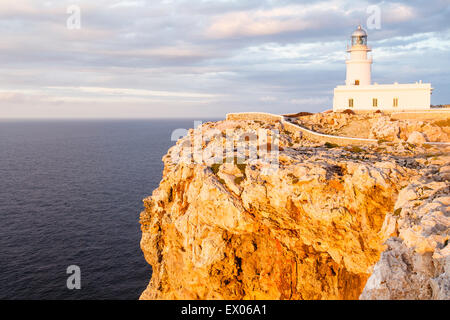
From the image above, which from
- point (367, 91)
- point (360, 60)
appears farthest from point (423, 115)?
point (360, 60)

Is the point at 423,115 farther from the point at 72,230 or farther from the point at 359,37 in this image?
the point at 72,230

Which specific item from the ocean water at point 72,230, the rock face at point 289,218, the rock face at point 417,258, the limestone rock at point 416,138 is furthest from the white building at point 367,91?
the ocean water at point 72,230

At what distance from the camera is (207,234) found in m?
26.1

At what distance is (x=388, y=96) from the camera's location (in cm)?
4812

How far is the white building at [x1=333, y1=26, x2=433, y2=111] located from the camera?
47.2 metres

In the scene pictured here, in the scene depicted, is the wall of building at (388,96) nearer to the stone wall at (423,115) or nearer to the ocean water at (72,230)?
the stone wall at (423,115)

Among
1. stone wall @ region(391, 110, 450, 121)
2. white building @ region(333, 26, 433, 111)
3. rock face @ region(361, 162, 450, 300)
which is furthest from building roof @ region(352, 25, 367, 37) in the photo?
rock face @ region(361, 162, 450, 300)

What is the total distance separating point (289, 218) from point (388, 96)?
32.7 metres

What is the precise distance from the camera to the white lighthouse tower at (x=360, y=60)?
54.2 meters

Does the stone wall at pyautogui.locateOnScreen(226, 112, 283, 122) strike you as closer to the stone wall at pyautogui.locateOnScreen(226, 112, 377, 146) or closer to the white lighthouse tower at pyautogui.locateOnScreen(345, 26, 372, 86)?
the stone wall at pyautogui.locateOnScreen(226, 112, 377, 146)
